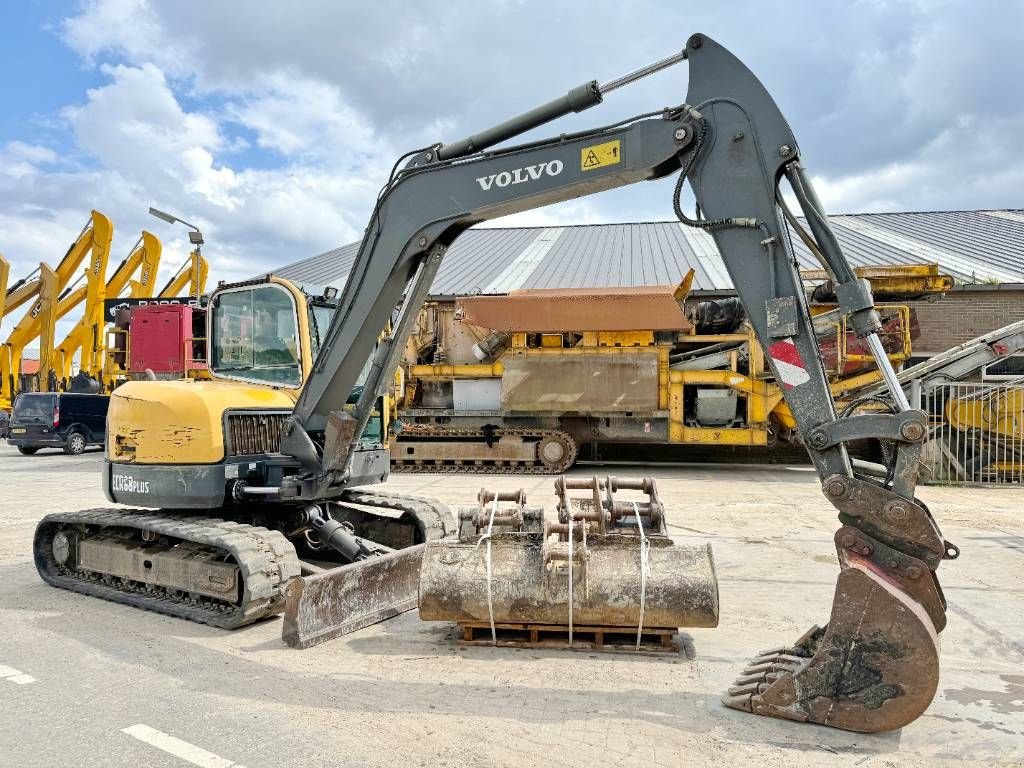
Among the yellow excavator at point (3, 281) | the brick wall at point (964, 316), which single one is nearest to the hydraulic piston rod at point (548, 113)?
the brick wall at point (964, 316)

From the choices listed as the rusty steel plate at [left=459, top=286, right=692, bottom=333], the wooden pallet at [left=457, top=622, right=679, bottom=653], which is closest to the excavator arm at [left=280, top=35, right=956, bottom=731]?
the wooden pallet at [left=457, top=622, right=679, bottom=653]

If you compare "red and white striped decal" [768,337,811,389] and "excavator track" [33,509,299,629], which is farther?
"excavator track" [33,509,299,629]

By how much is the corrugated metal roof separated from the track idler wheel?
14.7 meters

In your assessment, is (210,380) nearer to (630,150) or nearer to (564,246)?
(630,150)

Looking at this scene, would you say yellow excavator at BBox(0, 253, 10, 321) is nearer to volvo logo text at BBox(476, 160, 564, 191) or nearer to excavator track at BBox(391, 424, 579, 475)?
excavator track at BBox(391, 424, 579, 475)

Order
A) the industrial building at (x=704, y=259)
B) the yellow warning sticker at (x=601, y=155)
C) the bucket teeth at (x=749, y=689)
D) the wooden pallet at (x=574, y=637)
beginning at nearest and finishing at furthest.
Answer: the bucket teeth at (x=749, y=689) < the yellow warning sticker at (x=601, y=155) < the wooden pallet at (x=574, y=637) < the industrial building at (x=704, y=259)

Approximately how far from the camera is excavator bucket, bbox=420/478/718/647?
180 inches

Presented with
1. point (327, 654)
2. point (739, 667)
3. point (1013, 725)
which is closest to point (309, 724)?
point (327, 654)

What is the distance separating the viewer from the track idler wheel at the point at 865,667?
3516mm

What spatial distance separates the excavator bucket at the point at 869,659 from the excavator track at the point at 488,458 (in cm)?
1174

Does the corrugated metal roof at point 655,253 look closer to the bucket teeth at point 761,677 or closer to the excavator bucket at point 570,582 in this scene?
the excavator bucket at point 570,582

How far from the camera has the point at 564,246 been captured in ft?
85.6

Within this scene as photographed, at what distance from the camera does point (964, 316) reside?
18422 mm

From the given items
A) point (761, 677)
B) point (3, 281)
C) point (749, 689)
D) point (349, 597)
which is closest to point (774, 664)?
point (761, 677)
